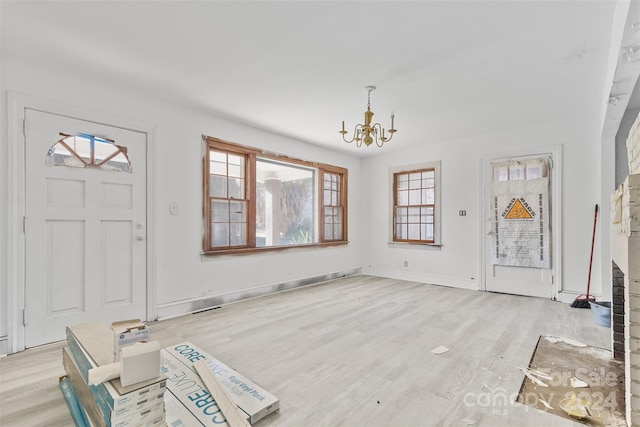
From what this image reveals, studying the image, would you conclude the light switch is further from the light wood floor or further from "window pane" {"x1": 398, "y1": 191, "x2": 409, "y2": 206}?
"window pane" {"x1": 398, "y1": 191, "x2": 409, "y2": 206}

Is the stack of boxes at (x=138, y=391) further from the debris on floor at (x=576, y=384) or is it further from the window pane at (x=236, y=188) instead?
the window pane at (x=236, y=188)

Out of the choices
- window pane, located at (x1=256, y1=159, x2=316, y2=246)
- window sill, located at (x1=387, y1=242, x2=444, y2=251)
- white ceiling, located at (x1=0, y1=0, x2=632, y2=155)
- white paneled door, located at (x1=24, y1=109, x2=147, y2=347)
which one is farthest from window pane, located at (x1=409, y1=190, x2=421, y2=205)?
white paneled door, located at (x1=24, y1=109, x2=147, y2=347)

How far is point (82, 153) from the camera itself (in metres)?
3.26

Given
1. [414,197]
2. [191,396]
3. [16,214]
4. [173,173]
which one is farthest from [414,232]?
[16,214]

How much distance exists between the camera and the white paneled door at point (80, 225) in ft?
9.73

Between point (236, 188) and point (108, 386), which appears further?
point (236, 188)

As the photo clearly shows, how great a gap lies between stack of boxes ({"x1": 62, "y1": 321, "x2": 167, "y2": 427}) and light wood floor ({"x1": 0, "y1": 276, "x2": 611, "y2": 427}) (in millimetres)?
271

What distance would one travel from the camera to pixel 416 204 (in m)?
6.32

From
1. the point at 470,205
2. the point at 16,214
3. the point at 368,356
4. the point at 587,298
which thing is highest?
the point at 470,205

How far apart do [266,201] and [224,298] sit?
9.93 feet

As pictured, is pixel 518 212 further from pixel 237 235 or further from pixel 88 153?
pixel 88 153

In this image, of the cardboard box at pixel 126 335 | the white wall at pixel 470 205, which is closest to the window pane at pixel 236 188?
the cardboard box at pixel 126 335

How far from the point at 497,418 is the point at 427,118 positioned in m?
3.69

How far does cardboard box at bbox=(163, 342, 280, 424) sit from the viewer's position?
192cm
